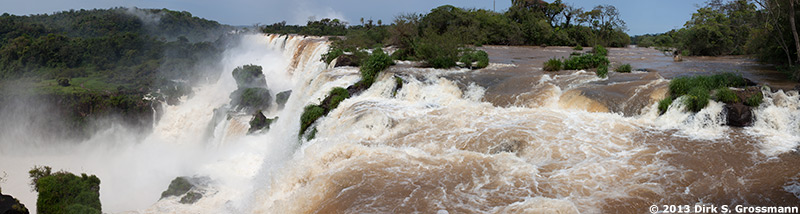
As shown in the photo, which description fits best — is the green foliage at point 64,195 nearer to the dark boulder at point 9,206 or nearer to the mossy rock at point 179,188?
the dark boulder at point 9,206

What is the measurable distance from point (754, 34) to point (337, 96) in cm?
1341

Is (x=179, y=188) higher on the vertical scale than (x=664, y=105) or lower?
lower

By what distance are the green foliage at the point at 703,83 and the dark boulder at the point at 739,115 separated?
80cm

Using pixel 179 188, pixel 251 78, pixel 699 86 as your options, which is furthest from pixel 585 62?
pixel 251 78

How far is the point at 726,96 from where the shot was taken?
329 inches

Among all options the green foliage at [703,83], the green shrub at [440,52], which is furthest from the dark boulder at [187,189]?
the green foliage at [703,83]

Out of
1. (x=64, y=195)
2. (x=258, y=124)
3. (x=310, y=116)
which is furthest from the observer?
(x=258, y=124)

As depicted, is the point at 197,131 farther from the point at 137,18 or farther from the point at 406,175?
the point at 137,18

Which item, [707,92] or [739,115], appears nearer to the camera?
[739,115]

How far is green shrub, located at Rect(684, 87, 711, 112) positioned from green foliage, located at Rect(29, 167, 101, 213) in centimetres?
1104

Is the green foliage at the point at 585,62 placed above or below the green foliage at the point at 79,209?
above

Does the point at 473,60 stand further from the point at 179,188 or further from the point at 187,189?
the point at 179,188

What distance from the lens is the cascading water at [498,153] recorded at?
5758mm

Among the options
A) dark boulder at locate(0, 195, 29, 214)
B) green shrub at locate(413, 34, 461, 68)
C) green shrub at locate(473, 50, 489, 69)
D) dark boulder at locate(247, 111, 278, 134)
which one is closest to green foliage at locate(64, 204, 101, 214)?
dark boulder at locate(0, 195, 29, 214)
